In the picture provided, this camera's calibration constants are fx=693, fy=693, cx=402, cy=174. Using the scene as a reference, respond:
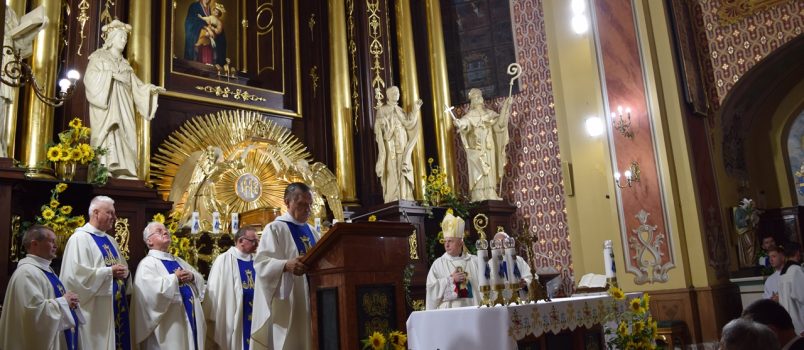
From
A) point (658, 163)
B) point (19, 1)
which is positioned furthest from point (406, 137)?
point (19, 1)

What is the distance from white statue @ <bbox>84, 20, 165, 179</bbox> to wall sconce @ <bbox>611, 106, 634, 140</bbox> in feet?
18.6

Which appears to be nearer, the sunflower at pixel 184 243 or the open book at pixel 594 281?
the open book at pixel 594 281

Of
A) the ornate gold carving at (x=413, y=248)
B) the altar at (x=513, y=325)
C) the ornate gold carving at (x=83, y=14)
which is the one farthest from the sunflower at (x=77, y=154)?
the altar at (x=513, y=325)

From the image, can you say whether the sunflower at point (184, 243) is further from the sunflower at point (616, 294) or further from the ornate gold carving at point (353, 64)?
the sunflower at point (616, 294)

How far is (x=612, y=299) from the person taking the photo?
17.9ft

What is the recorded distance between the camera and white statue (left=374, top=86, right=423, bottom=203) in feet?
33.1

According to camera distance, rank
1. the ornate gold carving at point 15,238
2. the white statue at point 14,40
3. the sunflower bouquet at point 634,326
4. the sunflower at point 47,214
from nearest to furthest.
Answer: the sunflower bouquet at point 634,326, the ornate gold carving at point 15,238, the sunflower at point 47,214, the white statue at point 14,40

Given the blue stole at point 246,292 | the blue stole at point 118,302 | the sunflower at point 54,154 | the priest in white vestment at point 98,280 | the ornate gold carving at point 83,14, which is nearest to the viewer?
the priest in white vestment at point 98,280

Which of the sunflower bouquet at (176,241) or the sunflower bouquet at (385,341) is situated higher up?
the sunflower bouquet at (176,241)

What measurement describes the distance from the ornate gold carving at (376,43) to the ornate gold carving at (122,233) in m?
4.40

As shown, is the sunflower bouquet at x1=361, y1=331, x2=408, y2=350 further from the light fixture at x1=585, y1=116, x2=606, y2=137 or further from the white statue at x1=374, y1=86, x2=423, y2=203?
the light fixture at x1=585, y1=116, x2=606, y2=137

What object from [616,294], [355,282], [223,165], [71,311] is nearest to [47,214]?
[71,311]

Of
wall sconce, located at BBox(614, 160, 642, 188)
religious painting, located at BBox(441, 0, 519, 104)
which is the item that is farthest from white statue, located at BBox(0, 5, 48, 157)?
wall sconce, located at BBox(614, 160, 642, 188)

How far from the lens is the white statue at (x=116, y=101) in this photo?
309 inches
